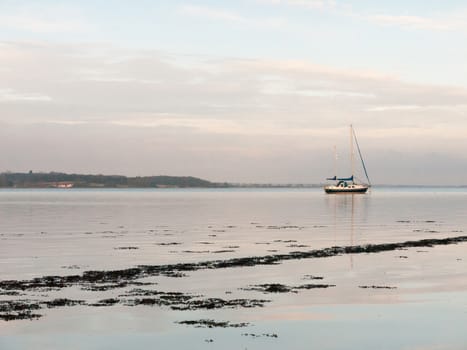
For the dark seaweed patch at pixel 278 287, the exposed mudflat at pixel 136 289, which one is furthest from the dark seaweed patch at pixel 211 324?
the dark seaweed patch at pixel 278 287

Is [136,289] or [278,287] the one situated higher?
[278,287]

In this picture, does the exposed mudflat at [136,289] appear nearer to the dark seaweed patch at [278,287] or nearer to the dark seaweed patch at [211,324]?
the dark seaweed patch at [278,287]

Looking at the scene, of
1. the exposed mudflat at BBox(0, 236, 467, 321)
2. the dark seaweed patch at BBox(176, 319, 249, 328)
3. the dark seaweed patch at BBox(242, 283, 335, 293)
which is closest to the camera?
the dark seaweed patch at BBox(176, 319, 249, 328)

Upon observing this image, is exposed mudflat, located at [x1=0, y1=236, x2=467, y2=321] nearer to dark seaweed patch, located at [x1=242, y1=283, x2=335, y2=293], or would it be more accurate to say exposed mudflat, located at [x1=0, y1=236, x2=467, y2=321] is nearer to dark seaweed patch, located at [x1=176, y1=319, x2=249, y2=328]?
dark seaweed patch, located at [x1=242, y1=283, x2=335, y2=293]

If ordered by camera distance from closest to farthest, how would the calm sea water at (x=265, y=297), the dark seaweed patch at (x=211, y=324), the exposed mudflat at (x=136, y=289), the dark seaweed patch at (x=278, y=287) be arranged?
the calm sea water at (x=265, y=297), the dark seaweed patch at (x=211, y=324), the exposed mudflat at (x=136, y=289), the dark seaweed patch at (x=278, y=287)

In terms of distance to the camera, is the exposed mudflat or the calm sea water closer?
the calm sea water

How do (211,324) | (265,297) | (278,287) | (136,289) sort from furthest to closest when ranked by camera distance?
(278,287)
(136,289)
(265,297)
(211,324)

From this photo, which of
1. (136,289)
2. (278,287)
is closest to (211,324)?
(136,289)

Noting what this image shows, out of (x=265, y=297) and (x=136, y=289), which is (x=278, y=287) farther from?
(x=136, y=289)

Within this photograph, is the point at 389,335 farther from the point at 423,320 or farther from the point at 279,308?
the point at 279,308

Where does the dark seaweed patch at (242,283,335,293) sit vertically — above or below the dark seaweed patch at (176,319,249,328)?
above

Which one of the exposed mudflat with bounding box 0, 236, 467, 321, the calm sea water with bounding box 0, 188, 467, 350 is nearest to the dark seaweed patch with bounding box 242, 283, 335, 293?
→ the exposed mudflat with bounding box 0, 236, 467, 321

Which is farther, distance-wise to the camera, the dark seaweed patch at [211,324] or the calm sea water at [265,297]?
the dark seaweed patch at [211,324]

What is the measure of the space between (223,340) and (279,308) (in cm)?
526
